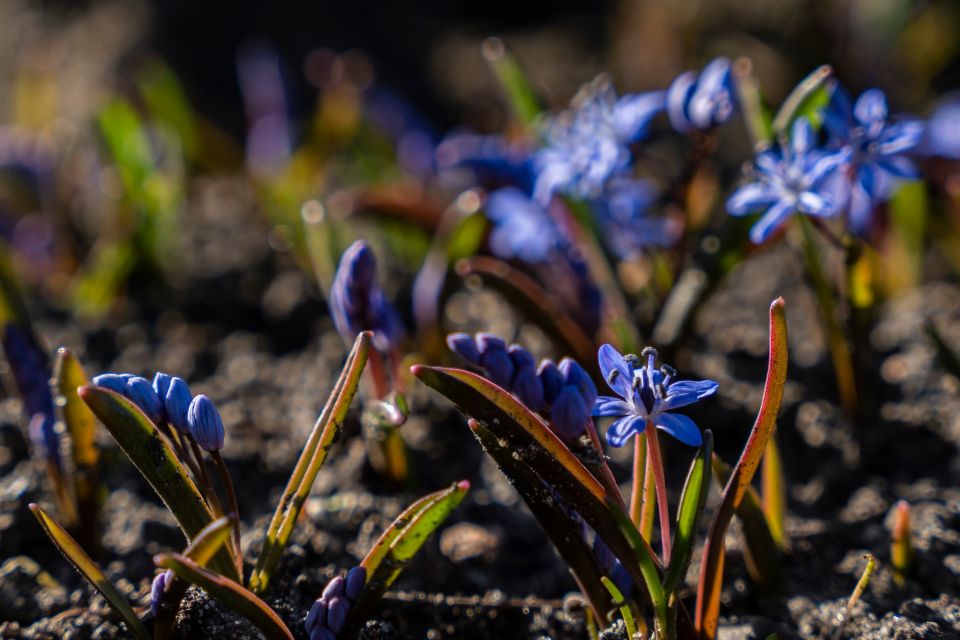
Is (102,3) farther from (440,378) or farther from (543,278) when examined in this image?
(440,378)

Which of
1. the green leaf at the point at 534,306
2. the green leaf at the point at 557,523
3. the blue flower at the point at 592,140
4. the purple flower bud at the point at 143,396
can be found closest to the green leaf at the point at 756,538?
the green leaf at the point at 557,523

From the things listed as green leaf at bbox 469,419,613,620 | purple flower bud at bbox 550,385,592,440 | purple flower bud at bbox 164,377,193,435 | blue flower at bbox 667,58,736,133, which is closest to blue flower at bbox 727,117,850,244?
blue flower at bbox 667,58,736,133

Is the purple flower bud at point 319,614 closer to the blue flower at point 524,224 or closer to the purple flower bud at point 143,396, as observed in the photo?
the purple flower bud at point 143,396

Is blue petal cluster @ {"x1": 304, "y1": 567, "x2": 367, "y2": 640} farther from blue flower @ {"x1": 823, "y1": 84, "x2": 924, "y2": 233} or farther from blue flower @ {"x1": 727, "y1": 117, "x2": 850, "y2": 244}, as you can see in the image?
blue flower @ {"x1": 823, "y1": 84, "x2": 924, "y2": 233}

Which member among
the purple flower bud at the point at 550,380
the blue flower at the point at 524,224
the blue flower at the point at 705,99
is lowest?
the purple flower bud at the point at 550,380

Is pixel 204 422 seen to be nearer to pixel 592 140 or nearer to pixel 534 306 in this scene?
pixel 534 306

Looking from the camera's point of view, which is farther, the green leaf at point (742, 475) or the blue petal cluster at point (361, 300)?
the blue petal cluster at point (361, 300)

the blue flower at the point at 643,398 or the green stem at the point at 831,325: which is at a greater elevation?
the green stem at the point at 831,325
